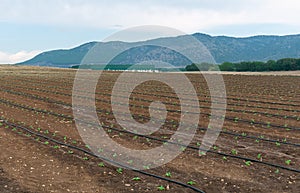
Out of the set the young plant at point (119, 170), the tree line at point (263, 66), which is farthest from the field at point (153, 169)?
the tree line at point (263, 66)

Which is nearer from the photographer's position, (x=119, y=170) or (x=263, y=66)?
(x=119, y=170)

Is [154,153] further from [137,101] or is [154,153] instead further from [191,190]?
[137,101]

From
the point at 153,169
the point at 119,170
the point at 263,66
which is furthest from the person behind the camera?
the point at 263,66

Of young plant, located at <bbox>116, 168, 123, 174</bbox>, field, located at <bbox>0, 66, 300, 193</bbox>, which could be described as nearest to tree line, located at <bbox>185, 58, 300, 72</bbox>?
field, located at <bbox>0, 66, 300, 193</bbox>

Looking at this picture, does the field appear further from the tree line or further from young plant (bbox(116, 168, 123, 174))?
the tree line

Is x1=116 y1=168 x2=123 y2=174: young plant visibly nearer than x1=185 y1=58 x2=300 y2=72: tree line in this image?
Yes

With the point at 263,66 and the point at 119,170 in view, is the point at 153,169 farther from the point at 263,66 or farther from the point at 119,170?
the point at 263,66

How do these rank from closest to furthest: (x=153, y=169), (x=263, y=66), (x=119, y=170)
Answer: (x=119, y=170) < (x=153, y=169) < (x=263, y=66)

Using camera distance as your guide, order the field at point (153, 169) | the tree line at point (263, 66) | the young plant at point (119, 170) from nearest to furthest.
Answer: the field at point (153, 169) → the young plant at point (119, 170) → the tree line at point (263, 66)

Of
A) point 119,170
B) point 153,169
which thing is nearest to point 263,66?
point 153,169

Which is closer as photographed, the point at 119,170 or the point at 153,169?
the point at 119,170

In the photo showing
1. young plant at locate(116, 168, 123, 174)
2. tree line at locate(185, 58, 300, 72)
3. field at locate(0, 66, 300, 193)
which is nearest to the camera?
field at locate(0, 66, 300, 193)

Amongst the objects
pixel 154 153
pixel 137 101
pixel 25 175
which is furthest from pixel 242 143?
pixel 137 101

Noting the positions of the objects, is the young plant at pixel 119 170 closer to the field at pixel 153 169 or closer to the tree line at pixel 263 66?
the field at pixel 153 169
